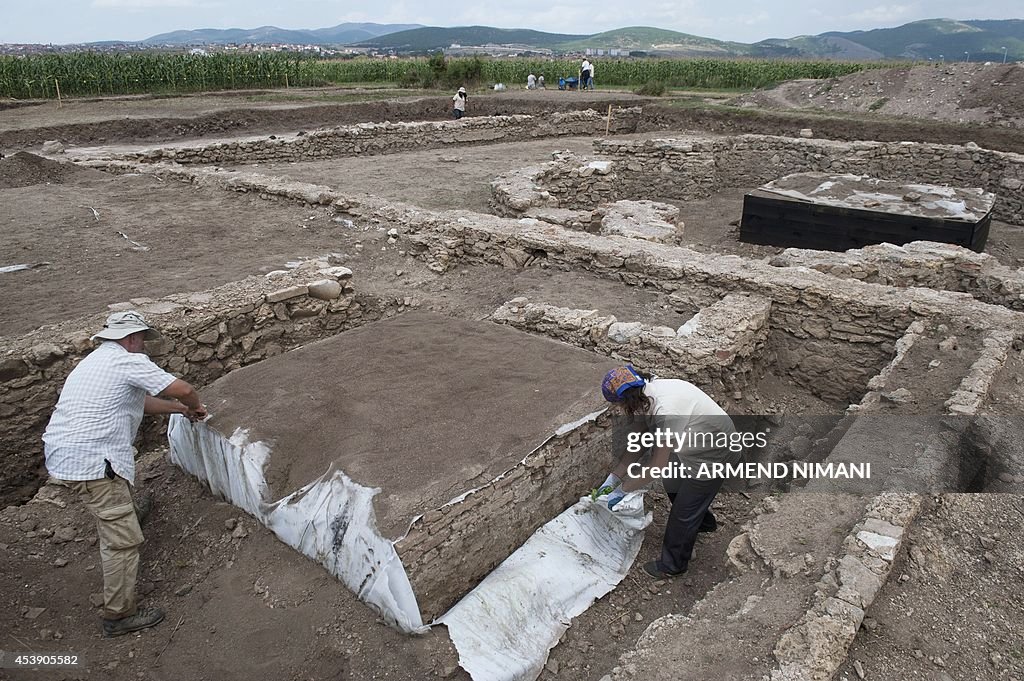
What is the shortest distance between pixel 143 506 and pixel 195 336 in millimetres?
1957

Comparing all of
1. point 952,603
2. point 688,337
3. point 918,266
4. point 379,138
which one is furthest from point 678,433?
point 379,138

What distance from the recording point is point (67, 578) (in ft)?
13.3

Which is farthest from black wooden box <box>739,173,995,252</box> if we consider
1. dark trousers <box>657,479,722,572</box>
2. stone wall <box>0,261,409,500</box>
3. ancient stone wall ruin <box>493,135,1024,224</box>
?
dark trousers <box>657,479,722,572</box>

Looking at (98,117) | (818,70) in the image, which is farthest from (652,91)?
(98,117)

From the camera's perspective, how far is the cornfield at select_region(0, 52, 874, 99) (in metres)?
24.1

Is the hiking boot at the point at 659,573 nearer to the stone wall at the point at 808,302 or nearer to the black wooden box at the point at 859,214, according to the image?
the stone wall at the point at 808,302

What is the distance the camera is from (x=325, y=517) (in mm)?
3701

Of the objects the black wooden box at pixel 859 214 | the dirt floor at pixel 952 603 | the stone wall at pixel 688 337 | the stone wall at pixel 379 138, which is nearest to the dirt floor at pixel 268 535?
the dirt floor at pixel 952 603

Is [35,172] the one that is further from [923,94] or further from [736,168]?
[923,94]

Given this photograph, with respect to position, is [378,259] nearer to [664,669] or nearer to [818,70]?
[664,669]

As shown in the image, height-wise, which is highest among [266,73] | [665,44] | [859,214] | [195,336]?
[665,44]

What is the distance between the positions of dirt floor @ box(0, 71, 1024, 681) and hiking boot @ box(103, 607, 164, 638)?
42 millimetres

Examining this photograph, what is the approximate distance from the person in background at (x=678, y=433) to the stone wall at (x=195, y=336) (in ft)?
13.0

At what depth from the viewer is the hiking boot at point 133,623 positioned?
3.68 m
